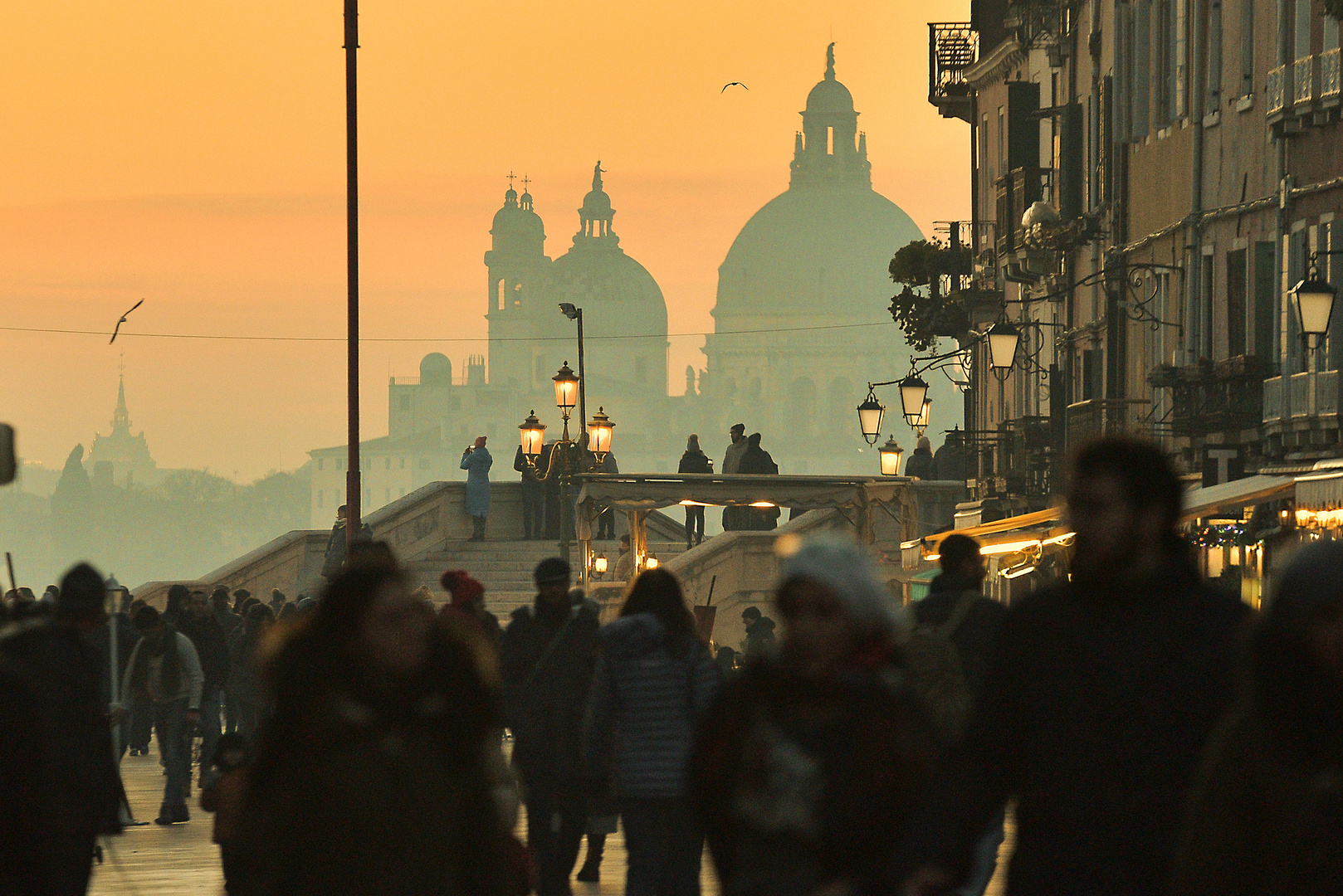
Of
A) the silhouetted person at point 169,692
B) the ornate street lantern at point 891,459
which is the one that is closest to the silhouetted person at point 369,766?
the silhouetted person at point 169,692

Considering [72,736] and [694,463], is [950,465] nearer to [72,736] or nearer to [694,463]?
[694,463]

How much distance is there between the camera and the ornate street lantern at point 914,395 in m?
32.6

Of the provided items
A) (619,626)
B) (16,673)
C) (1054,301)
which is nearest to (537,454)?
(1054,301)

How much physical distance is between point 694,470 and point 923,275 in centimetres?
685

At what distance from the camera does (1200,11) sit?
2700cm

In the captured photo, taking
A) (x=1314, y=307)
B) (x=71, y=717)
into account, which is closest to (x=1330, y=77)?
(x=1314, y=307)

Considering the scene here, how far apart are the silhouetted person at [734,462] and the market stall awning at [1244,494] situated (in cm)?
1532

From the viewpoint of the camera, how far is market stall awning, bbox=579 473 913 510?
30188 mm

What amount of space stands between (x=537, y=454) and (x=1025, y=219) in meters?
9.93

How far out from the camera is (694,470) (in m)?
38.4

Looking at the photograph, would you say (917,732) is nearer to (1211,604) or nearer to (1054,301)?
(1211,604)

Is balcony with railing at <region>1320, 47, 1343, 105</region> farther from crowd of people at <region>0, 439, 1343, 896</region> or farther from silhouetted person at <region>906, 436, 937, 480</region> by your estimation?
silhouetted person at <region>906, 436, 937, 480</region>

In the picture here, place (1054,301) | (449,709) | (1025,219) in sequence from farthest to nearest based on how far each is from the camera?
(1054,301), (1025,219), (449,709)

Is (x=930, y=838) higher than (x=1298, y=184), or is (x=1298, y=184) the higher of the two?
(x=1298, y=184)
